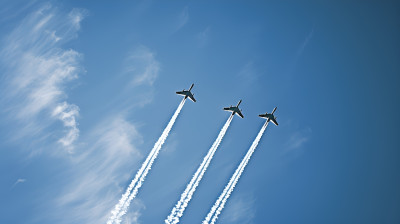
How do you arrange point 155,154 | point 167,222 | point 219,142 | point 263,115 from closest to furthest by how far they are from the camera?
point 167,222
point 155,154
point 219,142
point 263,115

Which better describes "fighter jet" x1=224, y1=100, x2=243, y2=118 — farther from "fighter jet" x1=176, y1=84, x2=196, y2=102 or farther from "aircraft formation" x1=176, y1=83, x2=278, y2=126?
"fighter jet" x1=176, y1=84, x2=196, y2=102

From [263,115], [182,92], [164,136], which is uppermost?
[263,115]

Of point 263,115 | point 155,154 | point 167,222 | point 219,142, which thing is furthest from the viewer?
point 263,115

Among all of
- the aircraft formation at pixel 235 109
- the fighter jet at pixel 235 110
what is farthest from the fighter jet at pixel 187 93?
the fighter jet at pixel 235 110

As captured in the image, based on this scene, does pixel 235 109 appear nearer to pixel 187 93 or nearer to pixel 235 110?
pixel 235 110

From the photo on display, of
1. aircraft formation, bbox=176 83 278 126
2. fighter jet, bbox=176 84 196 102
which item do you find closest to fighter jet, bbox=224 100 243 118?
aircraft formation, bbox=176 83 278 126

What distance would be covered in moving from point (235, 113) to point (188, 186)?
2630cm

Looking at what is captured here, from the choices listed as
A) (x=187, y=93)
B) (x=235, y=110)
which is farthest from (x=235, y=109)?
(x=187, y=93)

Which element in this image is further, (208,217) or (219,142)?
(219,142)

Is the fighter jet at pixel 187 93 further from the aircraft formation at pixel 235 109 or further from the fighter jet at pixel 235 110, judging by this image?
the fighter jet at pixel 235 110

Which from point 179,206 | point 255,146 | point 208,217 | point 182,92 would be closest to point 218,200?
point 208,217

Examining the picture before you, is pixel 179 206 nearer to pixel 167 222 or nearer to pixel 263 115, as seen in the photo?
pixel 167 222

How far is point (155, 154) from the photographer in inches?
3255

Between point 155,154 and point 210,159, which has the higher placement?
point 210,159
